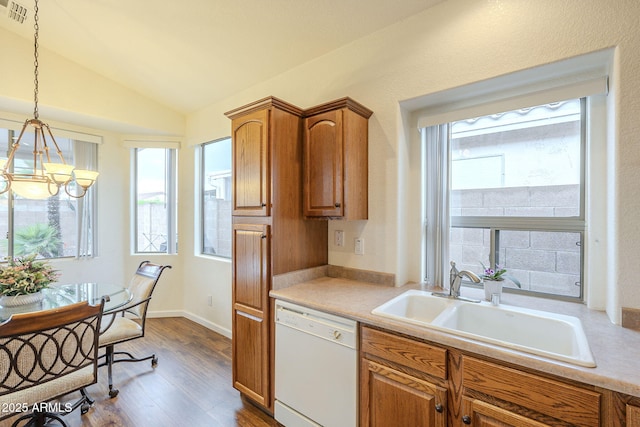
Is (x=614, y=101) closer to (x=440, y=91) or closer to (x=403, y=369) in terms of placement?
(x=440, y=91)

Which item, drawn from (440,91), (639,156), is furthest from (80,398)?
(639,156)

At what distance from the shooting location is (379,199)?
2.24 metres

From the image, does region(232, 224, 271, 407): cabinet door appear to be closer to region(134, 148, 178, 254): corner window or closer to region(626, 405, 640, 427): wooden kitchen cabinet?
region(626, 405, 640, 427): wooden kitchen cabinet

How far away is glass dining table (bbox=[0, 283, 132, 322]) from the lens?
2.02 metres

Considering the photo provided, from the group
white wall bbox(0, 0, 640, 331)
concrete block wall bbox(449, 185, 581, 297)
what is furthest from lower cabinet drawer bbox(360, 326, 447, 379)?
concrete block wall bbox(449, 185, 581, 297)

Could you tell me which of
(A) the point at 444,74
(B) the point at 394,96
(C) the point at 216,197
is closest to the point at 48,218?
(C) the point at 216,197

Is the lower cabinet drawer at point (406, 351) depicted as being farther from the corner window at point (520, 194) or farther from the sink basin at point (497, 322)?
the corner window at point (520, 194)

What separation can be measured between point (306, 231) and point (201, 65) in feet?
6.78

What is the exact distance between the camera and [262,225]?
2.06m

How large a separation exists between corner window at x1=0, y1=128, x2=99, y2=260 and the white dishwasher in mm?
3221

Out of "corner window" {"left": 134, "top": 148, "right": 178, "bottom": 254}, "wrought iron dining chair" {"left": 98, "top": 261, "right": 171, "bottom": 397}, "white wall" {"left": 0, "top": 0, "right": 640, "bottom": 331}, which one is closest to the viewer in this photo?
"white wall" {"left": 0, "top": 0, "right": 640, "bottom": 331}

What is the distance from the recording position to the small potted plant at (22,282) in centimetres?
204

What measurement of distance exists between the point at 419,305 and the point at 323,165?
118cm

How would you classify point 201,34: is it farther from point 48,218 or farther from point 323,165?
point 48,218
